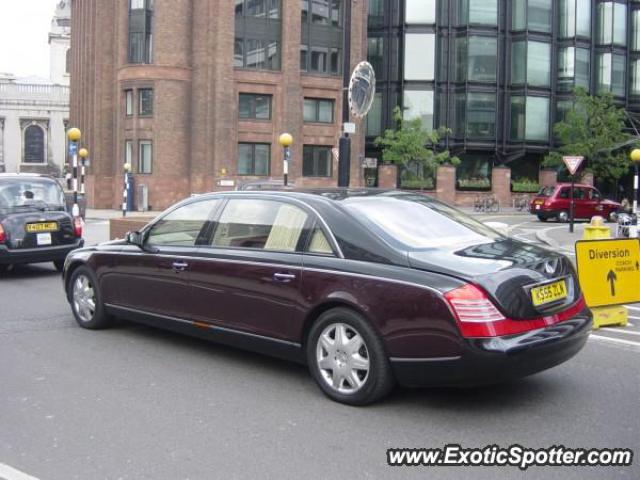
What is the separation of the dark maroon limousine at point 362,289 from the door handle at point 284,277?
11mm

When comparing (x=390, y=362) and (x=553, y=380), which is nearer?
(x=390, y=362)

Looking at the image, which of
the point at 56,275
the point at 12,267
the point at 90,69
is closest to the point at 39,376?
the point at 56,275

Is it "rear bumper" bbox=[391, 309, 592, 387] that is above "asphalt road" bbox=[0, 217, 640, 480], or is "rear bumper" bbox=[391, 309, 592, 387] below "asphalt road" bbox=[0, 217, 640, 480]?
above

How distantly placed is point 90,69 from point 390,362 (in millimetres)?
48159

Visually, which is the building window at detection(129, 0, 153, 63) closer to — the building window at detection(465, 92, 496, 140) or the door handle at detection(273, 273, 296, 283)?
the building window at detection(465, 92, 496, 140)

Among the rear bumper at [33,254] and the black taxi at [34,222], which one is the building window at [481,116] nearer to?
the black taxi at [34,222]

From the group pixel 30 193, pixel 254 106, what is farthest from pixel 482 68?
pixel 30 193

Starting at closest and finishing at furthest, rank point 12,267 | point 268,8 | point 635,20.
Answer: point 12,267 → point 268,8 → point 635,20

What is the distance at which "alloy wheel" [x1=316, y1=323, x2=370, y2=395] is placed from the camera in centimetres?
498

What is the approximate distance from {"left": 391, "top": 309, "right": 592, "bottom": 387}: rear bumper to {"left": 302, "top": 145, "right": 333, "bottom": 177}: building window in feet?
129

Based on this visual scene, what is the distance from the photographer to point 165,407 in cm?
498

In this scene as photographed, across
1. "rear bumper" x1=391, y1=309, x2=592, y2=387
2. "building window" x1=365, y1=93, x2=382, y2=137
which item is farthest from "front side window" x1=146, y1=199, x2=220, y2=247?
"building window" x1=365, y1=93, x2=382, y2=137

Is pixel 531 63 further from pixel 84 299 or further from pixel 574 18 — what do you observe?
pixel 84 299

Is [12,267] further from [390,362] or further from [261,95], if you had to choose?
[261,95]
